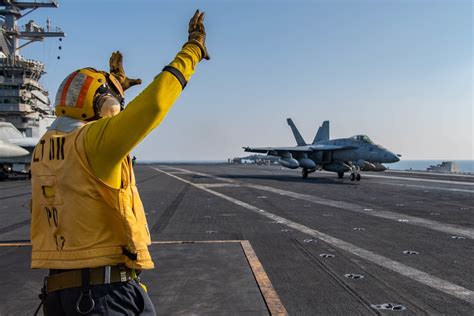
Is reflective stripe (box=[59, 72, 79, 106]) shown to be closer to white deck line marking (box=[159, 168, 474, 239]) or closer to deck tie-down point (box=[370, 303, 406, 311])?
deck tie-down point (box=[370, 303, 406, 311])

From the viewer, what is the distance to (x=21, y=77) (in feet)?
129

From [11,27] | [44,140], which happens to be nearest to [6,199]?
[44,140]

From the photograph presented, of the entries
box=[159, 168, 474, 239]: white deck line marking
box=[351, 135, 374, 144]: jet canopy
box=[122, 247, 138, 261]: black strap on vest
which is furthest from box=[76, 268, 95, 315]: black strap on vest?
box=[351, 135, 374, 144]: jet canopy

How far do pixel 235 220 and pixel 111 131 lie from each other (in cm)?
876

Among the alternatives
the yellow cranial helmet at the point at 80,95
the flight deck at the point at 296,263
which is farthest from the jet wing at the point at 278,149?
the yellow cranial helmet at the point at 80,95

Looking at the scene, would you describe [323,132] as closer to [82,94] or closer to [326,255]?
[326,255]

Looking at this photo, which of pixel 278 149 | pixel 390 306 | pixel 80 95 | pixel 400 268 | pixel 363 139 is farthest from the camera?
pixel 278 149

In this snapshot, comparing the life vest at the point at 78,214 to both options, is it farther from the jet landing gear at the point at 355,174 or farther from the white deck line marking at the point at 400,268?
the jet landing gear at the point at 355,174

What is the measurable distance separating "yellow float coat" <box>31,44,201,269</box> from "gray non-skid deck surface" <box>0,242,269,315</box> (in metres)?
2.25

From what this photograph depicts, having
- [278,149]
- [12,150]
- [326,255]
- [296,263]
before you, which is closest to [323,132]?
[278,149]

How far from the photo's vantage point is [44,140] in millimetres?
2025

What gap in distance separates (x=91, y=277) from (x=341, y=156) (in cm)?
2588

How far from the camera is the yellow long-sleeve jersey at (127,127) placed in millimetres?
1729

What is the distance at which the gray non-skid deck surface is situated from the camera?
406cm
